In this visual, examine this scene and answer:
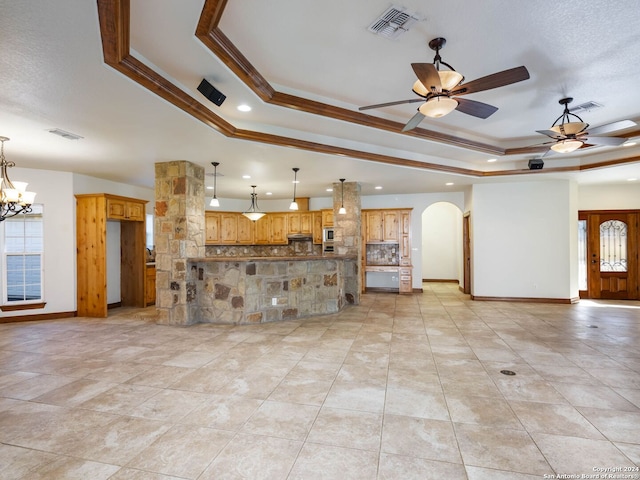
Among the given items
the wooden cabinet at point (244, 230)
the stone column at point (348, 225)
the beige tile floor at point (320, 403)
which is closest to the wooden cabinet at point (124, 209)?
the beige tile floor at point (320, 403)

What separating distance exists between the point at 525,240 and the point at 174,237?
289 inches

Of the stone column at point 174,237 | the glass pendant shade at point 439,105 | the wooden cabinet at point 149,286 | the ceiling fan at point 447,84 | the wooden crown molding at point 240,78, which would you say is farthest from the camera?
the wooden cabinet at point 149,286

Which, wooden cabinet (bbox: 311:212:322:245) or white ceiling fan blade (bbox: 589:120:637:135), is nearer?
white ceiling fan blade (bbox: 589:120:637:135)

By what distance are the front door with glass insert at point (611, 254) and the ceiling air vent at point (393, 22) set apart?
26.5 feet

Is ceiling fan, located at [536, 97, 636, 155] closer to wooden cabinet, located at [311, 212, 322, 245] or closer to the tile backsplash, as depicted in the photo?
the tile backsplash

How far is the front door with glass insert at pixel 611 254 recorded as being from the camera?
26.1 ft

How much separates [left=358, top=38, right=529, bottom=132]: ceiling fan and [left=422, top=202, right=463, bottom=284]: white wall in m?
8.09

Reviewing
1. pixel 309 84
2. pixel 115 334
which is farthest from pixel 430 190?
pixel 115 334

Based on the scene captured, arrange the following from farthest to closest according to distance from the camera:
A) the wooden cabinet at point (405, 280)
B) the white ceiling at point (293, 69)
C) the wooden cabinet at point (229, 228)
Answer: the wooden cabinet at point (229, 228) → the wooden cabinet at point (405, 280) → the white ceiling at point (293, 69)

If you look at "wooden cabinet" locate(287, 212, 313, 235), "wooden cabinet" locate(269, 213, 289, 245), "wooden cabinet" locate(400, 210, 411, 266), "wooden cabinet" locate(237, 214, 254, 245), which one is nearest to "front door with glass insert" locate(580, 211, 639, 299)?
"wooden cabinet" locate(400, 210, 411, 266)

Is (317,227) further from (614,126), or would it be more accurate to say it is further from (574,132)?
(614,126)

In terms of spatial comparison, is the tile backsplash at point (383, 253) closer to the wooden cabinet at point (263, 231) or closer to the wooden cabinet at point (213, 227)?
the wooden cabinet at point (263, 231)

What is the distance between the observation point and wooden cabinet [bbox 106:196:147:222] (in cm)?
644

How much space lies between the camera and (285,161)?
18.1ft
